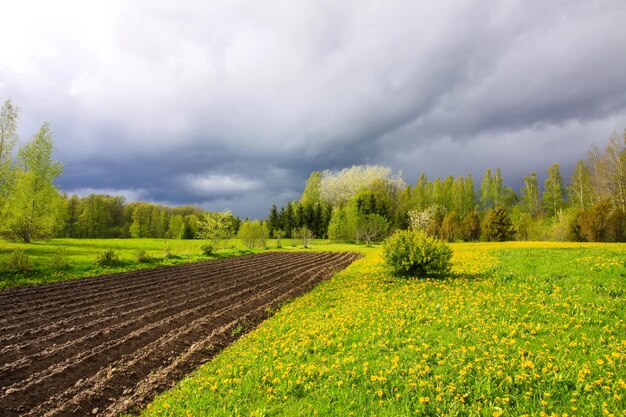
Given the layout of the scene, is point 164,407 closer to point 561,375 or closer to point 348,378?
point 348,378

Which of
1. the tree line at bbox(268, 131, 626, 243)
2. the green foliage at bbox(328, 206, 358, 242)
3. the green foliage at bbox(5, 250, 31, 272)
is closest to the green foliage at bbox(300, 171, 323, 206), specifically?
the tree line at bbox(268, 131, 626, 243)

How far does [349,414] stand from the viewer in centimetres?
452

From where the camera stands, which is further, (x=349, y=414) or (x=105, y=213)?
(x=105, y=213)

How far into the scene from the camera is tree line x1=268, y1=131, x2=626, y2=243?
4019 centimetres

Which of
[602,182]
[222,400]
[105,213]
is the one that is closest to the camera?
[222,400]

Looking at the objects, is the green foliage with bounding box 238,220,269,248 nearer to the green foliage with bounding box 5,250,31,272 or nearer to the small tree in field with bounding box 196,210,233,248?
the small tree in field with bounding box 196,210,233,248

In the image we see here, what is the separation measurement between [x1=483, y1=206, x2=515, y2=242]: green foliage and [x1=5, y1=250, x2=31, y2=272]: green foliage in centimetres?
5120

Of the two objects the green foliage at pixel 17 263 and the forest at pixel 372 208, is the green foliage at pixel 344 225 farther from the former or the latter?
the green foliage at pixel 17 263

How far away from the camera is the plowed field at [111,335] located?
5922 millimetres

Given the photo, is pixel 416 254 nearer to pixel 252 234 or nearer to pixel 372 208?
pixel 252 234

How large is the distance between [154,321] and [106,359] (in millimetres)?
3020

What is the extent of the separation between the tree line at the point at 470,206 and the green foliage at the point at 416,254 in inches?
1329

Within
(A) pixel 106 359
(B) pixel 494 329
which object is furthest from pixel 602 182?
(A) pixel 106 359

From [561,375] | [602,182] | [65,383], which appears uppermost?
A: [602,182]
